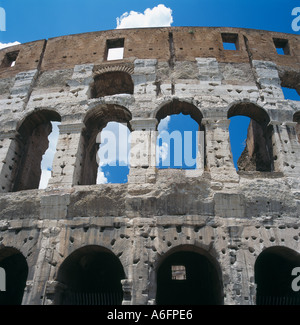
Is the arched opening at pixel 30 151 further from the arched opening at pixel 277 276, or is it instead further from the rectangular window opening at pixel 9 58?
the arched opening at pixel 277 276

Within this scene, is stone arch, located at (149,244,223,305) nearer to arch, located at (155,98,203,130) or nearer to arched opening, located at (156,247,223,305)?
arched opening, located at (156,247,223,305)

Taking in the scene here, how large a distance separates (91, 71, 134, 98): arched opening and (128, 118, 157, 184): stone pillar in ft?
7.70

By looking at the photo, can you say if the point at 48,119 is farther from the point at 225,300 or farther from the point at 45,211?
the point at 225,300

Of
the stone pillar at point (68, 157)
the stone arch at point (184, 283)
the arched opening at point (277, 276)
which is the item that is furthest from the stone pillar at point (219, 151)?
the stone pillar at point (68, 157)

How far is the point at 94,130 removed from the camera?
363 inches

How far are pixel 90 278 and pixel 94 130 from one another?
4.52 m

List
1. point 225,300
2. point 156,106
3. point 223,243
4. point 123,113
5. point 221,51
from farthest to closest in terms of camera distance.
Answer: point 221,51 → point 123,113 → point 156,106 → point 223,243 → point 225,300

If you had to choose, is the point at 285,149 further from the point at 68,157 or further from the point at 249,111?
the point at 68,157

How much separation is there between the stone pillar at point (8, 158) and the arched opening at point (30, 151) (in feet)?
0.28

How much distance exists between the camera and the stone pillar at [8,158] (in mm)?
7879

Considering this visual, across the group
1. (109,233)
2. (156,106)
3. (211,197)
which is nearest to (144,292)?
(109,233)

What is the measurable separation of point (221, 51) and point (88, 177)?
618 centimetres

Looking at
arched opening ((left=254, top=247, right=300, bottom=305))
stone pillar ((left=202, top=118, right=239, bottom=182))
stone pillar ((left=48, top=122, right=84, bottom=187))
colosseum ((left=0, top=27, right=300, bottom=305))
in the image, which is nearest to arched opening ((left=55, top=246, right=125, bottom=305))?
colosseum ((left=0, top=27, right=300, bottom=305))

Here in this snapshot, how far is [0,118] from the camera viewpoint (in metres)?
8.86
